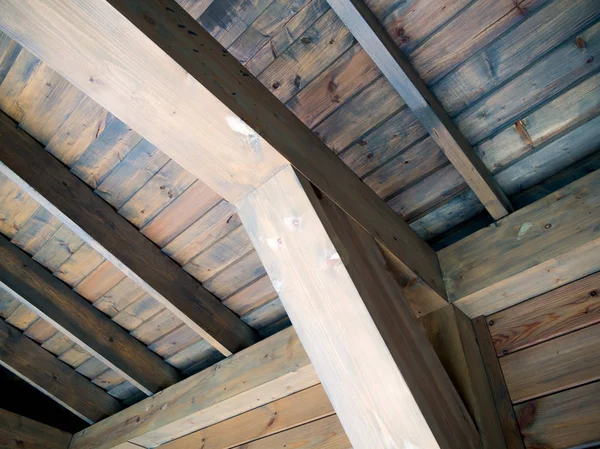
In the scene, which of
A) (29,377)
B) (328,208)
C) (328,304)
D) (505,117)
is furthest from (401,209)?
(29,377)

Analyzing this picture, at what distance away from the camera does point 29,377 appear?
9.15 ft

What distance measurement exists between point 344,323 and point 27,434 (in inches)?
106

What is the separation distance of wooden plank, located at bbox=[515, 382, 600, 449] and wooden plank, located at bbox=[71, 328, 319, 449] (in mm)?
797

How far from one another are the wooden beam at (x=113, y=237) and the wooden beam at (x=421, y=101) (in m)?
1.27

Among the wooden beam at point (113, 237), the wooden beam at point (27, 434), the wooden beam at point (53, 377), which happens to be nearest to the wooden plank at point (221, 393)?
the wooden beam at point (113, 237)

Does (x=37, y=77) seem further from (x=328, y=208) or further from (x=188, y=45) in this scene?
(x=328, y=208)

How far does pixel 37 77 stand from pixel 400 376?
5.48 feet

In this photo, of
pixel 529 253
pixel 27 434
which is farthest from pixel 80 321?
pixel 529 253

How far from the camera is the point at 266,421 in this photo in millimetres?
2281

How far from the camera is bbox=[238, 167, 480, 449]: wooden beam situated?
43.8 inches

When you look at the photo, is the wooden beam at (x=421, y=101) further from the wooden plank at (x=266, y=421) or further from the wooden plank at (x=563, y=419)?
the wooden plank at (x=266, y=421)

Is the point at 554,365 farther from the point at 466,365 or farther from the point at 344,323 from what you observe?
the point at 344,323

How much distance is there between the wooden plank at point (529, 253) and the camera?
1484 millimetres

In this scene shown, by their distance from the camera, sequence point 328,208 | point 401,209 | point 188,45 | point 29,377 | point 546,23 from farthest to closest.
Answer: point 29,377
point 401,209
point 546,23
point 328,208
point 188,45
